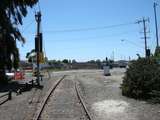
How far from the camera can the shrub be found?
24.7m

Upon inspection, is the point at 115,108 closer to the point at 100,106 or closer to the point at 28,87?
the point at 100,106

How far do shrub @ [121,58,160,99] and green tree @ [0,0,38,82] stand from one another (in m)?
21.3

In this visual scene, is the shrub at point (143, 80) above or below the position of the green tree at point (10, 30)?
below

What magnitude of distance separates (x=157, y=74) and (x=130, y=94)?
6.98ft

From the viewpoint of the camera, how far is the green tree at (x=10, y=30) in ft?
147

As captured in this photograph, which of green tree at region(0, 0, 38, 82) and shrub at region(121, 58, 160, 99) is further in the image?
green tree at region(0, 0, 38, 82)

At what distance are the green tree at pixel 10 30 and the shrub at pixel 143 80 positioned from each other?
21.3m

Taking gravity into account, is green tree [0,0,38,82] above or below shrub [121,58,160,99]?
above

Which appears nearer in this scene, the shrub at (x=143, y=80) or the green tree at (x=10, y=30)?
the shrub at (x=143, y=80)

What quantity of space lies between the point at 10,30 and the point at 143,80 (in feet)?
79.1

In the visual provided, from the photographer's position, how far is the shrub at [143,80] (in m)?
24.7

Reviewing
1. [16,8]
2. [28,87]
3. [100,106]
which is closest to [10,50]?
[16,8]

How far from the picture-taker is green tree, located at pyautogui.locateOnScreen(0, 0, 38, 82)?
147 feet

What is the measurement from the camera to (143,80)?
990 inches
